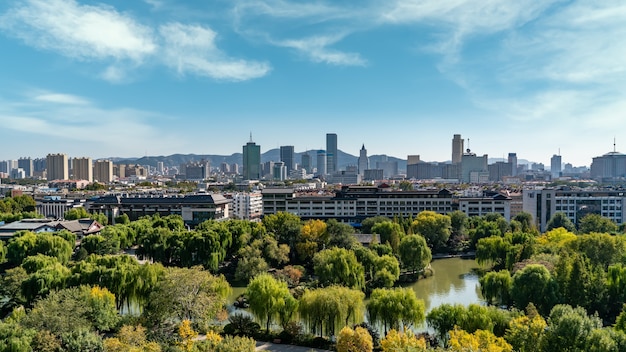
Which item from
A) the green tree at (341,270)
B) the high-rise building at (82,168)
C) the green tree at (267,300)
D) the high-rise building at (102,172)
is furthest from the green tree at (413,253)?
the high-rise building at (102,172)

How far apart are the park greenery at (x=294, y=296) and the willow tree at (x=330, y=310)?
0.13 feet

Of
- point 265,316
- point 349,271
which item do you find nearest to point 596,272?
point 349,271

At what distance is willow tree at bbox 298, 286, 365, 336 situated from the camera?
13719 mm

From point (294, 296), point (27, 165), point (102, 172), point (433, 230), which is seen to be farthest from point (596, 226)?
point (27, 165)

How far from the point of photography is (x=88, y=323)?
12125 millimetres

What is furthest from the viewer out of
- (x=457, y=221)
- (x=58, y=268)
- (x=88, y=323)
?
(x=457, y=221)

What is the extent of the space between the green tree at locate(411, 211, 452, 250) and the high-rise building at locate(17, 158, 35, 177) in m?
189

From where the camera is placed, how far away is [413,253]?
23.7 metres

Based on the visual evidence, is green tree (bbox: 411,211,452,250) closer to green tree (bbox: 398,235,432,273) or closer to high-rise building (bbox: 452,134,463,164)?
green tree (bbox: 398,235,432,273)

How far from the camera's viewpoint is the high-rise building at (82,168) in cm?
11162

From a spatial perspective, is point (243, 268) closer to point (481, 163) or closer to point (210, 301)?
point (210, 301)

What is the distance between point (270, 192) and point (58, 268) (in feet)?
88.9

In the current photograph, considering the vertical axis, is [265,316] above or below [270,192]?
below

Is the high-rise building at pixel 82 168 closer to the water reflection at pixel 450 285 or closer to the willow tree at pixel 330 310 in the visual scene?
the water reflection at pixel 450 285
